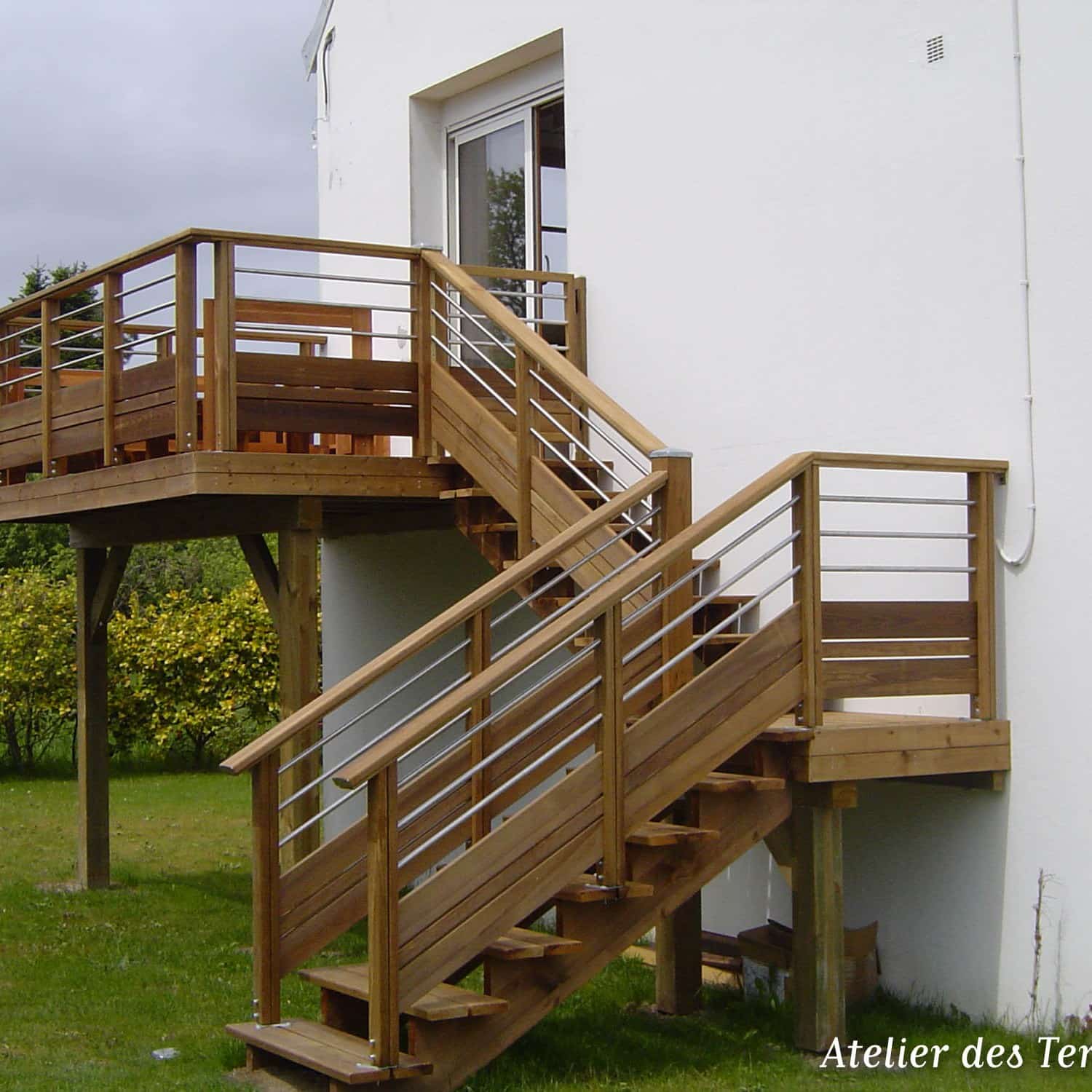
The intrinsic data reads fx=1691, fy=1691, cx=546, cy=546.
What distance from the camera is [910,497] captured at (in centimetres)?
718

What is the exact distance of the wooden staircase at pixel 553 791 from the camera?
571cm

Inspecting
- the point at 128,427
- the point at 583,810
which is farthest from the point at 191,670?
the point at 583,810

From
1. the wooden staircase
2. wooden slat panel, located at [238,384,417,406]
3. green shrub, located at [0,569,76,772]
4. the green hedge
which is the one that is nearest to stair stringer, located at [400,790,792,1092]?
the wooden staircase

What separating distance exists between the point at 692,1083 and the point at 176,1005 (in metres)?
2.78

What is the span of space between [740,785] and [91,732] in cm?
678

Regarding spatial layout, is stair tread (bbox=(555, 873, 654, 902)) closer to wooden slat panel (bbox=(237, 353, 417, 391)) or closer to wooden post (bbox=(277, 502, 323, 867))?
wooden post (bbox=(277, 502, 323, 867))

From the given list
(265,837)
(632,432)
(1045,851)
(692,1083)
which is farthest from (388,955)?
(1045,851)

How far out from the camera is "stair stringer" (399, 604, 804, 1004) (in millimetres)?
5734

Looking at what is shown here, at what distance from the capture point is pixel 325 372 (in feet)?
27.2

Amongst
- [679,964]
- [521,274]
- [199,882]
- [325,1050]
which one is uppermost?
[521,274]

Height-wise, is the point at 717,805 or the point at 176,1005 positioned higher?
the point at 717,805

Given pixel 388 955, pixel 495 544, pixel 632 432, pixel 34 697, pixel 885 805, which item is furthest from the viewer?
pixel 34 697

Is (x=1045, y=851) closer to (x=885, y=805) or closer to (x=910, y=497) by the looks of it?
(x=885, y=805)

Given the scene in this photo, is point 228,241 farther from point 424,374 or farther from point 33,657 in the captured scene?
point 33,657
